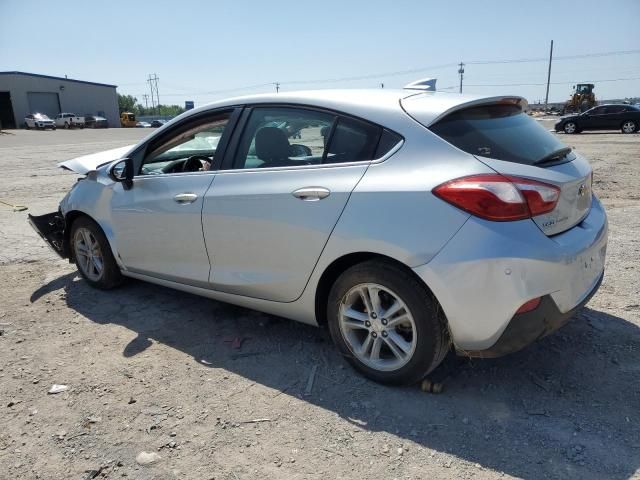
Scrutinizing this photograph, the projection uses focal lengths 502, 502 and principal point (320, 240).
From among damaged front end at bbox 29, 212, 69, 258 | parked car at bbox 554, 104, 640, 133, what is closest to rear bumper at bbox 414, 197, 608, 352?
damaged front end at bbox 29, 212, 69, 258

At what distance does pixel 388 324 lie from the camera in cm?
279

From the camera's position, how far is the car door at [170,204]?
3494 millimetres

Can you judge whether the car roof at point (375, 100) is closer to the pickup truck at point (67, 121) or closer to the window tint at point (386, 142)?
the window tint at point (386, 142)

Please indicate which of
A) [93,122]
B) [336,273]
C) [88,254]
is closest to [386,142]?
[336,273]

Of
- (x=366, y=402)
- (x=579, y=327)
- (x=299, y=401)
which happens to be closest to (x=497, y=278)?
(x=366, y=402)

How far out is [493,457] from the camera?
2316 mm

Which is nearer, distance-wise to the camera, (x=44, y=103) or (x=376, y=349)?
(x=376, y=349)

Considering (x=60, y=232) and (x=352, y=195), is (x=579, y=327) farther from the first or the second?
(x=60, y=232)

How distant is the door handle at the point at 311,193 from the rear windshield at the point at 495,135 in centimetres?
68

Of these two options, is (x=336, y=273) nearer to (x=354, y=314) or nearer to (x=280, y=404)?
(x=354, y=314)

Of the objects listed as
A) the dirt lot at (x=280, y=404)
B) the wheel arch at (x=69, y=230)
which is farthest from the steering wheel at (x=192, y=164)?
Answer: the dirt lot at (x=280, y=404)

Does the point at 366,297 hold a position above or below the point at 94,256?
above

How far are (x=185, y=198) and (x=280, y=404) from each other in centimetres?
156

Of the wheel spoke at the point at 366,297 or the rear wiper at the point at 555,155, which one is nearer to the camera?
the rear wiper at the point at 555,155
